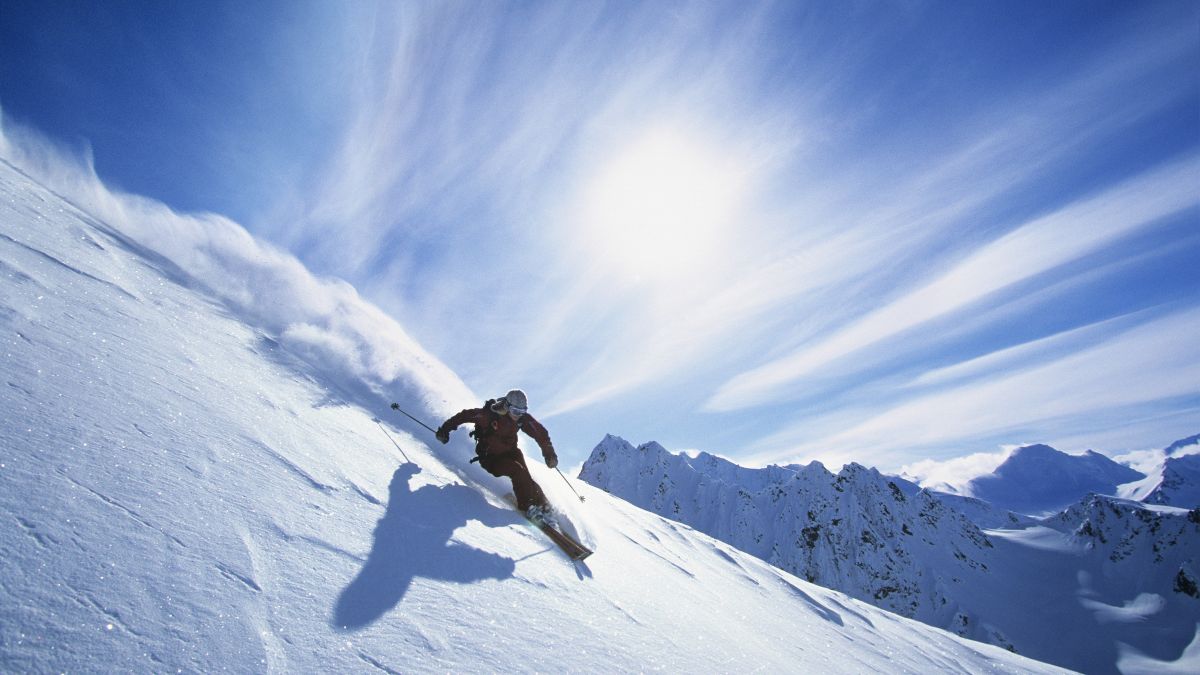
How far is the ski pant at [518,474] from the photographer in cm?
753

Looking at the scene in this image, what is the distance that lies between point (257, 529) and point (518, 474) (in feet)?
14.1

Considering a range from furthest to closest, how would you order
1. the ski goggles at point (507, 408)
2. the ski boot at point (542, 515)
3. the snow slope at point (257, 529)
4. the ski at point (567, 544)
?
1. the ski goggles at point (507, 408)
2. the ski boot at point (542, 515)
3. the ski at point (567, 544)
4. the snow slope at point (257, 529)

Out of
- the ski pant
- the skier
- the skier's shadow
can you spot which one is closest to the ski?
the skier

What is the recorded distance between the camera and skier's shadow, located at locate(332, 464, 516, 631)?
3549 millimetres

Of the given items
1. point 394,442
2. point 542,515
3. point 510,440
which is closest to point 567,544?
point 542,515

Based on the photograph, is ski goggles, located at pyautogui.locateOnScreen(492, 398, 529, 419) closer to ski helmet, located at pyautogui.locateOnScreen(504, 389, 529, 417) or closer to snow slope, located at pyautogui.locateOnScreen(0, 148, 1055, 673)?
ski helmet, located at pyautogui.locateOnScreen(504, 389, 529, 417)

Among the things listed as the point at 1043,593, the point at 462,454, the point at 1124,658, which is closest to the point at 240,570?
the point at 462,454

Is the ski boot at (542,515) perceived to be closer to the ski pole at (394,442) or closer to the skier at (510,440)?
the skier at (510,440)

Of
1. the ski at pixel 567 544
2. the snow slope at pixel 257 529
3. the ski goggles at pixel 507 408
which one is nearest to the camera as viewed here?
the snow slope at pixel 257 529

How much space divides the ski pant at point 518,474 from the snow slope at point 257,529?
351 millimetres

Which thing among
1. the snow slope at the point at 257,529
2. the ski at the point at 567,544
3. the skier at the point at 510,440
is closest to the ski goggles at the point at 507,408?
the skier at the point at 510,440

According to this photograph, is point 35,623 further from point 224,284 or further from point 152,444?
point 224,284

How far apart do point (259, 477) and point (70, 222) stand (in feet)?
28.1

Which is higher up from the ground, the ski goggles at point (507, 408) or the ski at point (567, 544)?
the ski goggles at point (507, 408)
